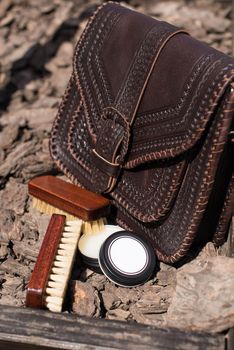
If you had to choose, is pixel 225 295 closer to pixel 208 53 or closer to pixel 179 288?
pixel 179 288

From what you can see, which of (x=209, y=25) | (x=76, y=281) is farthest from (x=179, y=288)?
(x=209, y=25)

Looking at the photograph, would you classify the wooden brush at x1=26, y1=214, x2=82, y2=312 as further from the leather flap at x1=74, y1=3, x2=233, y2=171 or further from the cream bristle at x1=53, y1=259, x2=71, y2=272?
the leather flap at x1=74, y1=3, x2=233, y2=171

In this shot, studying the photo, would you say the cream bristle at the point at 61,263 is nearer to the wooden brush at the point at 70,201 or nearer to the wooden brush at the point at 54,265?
the wooden brush at the point at 54,265

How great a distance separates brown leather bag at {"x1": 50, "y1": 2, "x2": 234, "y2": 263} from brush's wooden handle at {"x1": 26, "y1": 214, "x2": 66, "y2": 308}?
0.59ft

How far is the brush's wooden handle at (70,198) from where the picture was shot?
1.59 meters

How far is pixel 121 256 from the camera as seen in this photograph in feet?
4.97

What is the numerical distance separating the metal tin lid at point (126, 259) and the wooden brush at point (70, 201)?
0.08 metres

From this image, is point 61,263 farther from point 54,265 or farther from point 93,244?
point 93,244

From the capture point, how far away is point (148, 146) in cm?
150

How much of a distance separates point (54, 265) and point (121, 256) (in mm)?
165

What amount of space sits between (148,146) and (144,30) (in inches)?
12.2

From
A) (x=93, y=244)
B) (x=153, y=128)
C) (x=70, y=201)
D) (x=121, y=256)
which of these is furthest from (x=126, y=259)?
(x=153, y=128)

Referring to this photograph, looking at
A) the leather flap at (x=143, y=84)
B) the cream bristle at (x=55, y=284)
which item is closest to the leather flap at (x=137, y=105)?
the leather flap at (x=143, y=84)

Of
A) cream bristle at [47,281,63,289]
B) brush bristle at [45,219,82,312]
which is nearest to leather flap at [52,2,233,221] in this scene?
brush bristle at [45,219,82,312]
